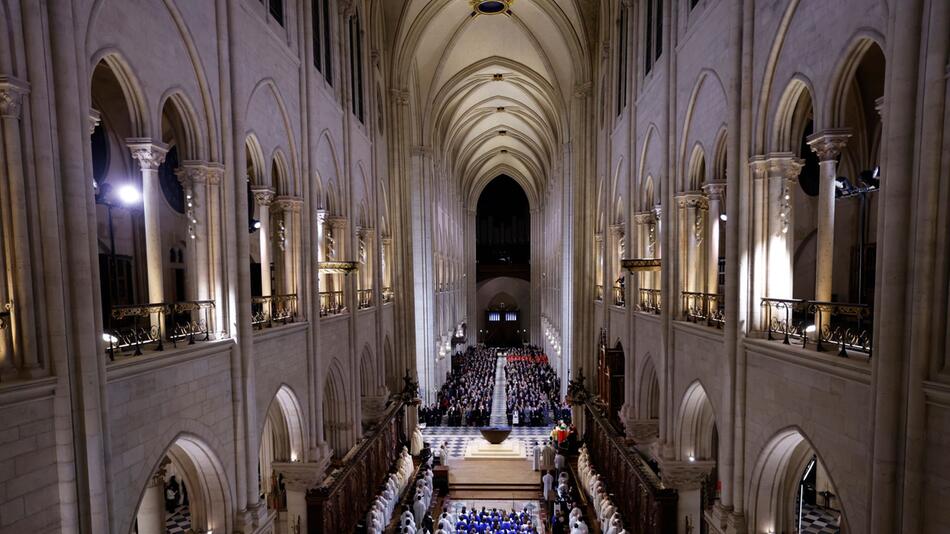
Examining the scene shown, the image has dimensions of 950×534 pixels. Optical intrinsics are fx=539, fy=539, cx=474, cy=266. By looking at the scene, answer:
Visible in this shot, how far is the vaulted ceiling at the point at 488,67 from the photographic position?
20359mm

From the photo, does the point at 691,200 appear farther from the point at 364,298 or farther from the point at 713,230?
the point at 364,298

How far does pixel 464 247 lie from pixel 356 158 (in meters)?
32.5

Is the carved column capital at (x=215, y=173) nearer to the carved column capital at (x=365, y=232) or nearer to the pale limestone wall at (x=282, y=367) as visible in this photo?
the pale limestone wall at (x=282, y=367)

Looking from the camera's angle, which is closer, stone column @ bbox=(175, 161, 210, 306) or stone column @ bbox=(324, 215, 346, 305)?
stone column @ bbox=(175, 161, 210, 306)

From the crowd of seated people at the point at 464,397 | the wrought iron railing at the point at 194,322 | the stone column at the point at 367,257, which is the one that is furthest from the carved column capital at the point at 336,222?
the crowd of seated people at the point at 464,397

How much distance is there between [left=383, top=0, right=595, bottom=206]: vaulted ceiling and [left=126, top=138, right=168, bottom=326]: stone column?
582 inches

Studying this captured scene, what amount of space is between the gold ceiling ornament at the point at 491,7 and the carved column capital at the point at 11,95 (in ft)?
64.1

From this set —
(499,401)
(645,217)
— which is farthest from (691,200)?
(499,401)

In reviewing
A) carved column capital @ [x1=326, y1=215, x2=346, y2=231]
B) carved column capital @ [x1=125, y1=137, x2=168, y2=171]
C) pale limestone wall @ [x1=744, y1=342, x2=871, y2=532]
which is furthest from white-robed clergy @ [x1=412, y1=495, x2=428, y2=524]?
carved column capital @ [x1=125, y1=137, x2=168, y2=171]

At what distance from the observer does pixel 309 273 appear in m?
11.5

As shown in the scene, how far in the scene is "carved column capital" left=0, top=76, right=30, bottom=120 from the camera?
4521mm

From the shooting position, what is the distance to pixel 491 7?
72.3 feet

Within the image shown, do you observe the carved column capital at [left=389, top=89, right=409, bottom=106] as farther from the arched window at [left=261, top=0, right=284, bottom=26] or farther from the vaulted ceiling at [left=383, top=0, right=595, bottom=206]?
the arched window at [left=261, top=0, right=284, bottom=26]

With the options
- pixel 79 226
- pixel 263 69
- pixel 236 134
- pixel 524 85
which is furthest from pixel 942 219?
pixel 524 85
